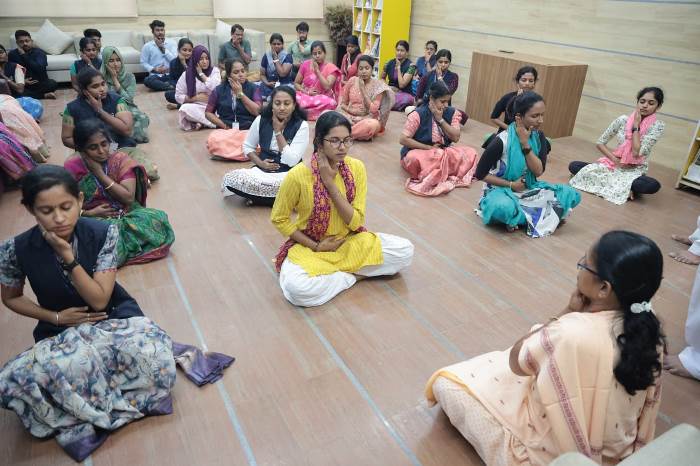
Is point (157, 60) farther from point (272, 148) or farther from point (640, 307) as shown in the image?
point (640, 307)

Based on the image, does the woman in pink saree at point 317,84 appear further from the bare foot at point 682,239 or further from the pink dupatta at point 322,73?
the bare foot at point 682,239

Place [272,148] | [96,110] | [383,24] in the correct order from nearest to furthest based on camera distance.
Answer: [96,110]
[272,148]
[383,24]

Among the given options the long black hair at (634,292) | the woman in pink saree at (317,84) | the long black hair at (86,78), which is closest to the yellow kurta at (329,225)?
the long black hair at (634,292)

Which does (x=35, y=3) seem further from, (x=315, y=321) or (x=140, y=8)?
(x=315, y=321)

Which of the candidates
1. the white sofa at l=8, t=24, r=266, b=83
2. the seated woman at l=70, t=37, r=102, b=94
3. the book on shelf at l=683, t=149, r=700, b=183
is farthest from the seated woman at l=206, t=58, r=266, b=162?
the book on shelf at l=683, t=149, r=700, b=183

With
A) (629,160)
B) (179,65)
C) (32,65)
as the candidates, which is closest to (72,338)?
(629,160)

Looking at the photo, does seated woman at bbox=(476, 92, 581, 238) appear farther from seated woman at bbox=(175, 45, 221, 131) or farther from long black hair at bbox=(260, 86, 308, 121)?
seated woman at bbox=(175, 45, 221, 131)

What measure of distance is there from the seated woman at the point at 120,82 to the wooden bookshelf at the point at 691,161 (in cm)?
565

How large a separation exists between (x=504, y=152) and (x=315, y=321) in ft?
6.72

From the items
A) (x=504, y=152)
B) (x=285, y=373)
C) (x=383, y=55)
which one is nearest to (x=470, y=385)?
(x=285, y=373)

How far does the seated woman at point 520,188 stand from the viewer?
12.2 feet

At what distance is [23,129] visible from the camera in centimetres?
478

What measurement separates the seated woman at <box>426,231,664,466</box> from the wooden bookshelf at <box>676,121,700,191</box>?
395cm

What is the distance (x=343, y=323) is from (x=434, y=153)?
2.50 meters
